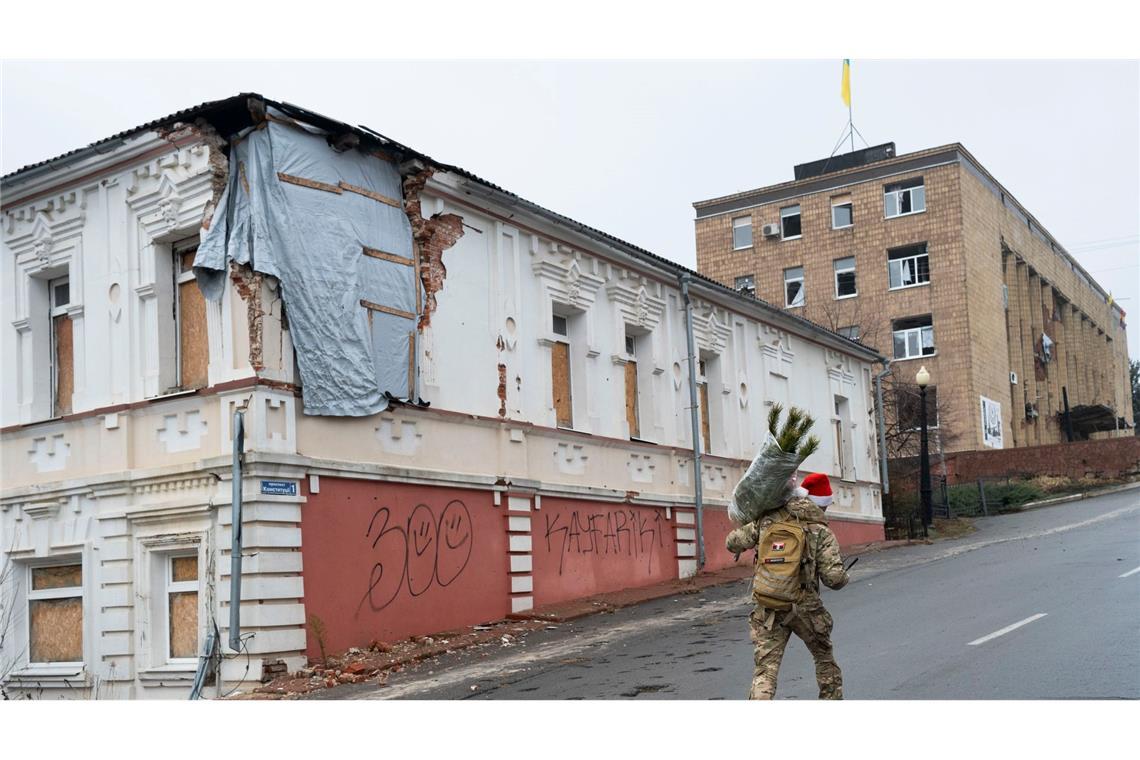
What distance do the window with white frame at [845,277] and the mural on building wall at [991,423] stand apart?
23.5 feet

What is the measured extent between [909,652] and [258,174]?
9573 mm

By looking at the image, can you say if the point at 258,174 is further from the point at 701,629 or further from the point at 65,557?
the point at 701,629

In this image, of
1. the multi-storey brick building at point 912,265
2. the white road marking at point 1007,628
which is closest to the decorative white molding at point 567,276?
the white road marking at point 1007,628

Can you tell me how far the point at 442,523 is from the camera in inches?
684

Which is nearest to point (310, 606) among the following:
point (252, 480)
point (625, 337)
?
point (252, 480)

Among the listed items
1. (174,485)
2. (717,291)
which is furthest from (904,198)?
(174,485)

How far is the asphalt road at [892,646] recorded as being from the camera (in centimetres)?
1087

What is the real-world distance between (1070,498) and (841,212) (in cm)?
1684

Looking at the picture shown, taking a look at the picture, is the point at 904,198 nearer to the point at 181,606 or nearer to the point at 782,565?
the point at 181,606

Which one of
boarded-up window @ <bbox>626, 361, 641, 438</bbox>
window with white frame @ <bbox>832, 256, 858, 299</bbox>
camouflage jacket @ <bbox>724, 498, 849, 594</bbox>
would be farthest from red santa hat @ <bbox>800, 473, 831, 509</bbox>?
A: window with white frame @ <bbox>832, 256, 858, 299</bbox>

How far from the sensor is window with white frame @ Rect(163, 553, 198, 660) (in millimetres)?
15219

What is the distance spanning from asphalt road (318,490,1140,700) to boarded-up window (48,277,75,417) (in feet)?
22.6

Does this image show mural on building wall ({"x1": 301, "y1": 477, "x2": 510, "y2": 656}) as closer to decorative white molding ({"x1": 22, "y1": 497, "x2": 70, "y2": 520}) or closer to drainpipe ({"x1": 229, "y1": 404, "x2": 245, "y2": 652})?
drainpipe ({"x1": 229, "y1": 404, "x2": 245, "y2": 652})

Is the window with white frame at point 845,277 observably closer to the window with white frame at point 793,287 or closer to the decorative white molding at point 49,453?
the window with white frame at point 793,287
